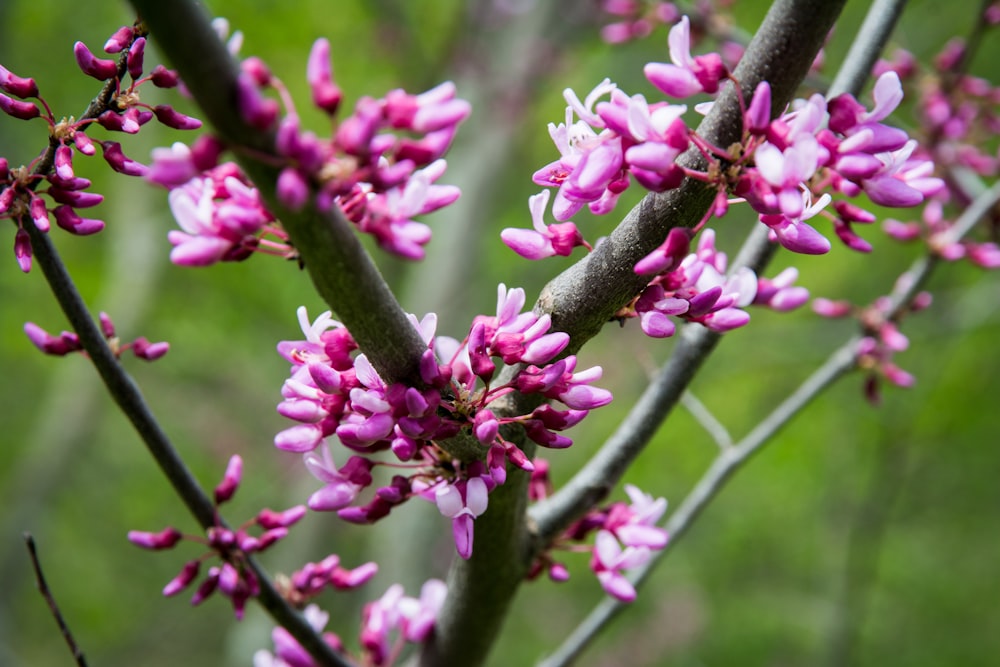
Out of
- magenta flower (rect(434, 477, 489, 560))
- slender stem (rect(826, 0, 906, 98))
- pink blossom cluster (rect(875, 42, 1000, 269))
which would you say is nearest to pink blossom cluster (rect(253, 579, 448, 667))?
magenta flower (rect(434, 477, 489, 560))

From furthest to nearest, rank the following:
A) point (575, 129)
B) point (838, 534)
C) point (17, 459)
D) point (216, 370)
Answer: point (216, 370) → point (17, 459) → point (838, 534) → point (575, 129)

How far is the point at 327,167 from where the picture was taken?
101cm

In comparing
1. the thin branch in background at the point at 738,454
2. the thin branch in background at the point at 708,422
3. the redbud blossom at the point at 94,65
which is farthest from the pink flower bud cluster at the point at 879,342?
the redbud blossom at the point at 94,65

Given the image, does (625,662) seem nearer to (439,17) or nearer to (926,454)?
(926,454)

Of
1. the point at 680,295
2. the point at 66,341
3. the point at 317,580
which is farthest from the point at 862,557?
the point at 66,341

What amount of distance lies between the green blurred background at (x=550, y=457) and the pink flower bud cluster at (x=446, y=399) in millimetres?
→ 5125

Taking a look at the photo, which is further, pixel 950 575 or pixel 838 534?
pixel 950 575

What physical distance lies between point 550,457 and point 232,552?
815cm

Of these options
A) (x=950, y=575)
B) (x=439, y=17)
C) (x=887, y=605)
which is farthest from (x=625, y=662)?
(x=439, y=17)

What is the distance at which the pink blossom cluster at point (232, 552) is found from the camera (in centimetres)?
168

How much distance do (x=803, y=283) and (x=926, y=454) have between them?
2305 millimetres

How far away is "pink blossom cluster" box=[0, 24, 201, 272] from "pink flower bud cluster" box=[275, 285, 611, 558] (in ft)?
1.65

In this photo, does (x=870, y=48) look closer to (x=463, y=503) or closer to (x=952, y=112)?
(x=463, y=503)

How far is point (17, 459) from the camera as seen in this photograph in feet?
35.8
